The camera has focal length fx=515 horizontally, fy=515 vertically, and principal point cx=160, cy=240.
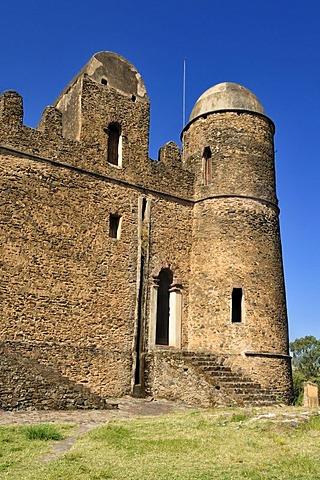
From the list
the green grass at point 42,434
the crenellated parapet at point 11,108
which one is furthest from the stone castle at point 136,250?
the green grass at point 42,434

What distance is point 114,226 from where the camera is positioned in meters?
16.4

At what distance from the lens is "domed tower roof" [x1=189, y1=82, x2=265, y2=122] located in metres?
18.0

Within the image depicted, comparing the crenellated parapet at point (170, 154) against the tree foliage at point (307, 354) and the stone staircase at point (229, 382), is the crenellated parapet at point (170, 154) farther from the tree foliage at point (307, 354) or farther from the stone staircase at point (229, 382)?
the tree foliage at point (307, 354)

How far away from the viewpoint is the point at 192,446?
25.6ft

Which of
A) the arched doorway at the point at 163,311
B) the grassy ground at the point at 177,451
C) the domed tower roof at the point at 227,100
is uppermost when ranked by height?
the domed tower roof at the point at 227,100

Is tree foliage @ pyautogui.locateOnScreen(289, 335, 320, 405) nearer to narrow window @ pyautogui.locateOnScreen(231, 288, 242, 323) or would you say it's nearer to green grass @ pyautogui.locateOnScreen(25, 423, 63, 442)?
narrow window @ pyautogui.locateOnScreen(231, 288, 242, 323)

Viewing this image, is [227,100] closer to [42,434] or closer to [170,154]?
[170,154]

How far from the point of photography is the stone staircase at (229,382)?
13289 millimetres

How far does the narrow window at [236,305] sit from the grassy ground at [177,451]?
20.7 feet

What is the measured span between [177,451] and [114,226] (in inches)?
383

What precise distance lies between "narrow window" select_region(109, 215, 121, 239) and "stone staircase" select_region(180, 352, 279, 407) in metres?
4.22

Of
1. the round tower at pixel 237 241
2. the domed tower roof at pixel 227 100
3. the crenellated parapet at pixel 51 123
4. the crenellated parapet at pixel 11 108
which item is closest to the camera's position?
the crenellated parapet at pixel 11 108

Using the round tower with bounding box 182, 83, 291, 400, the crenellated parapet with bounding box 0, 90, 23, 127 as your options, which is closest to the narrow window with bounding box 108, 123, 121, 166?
the round tower with bounding box 182, 83, 291, 400

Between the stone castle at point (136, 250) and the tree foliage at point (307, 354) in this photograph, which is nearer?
the stone castle at point (136, 250)
